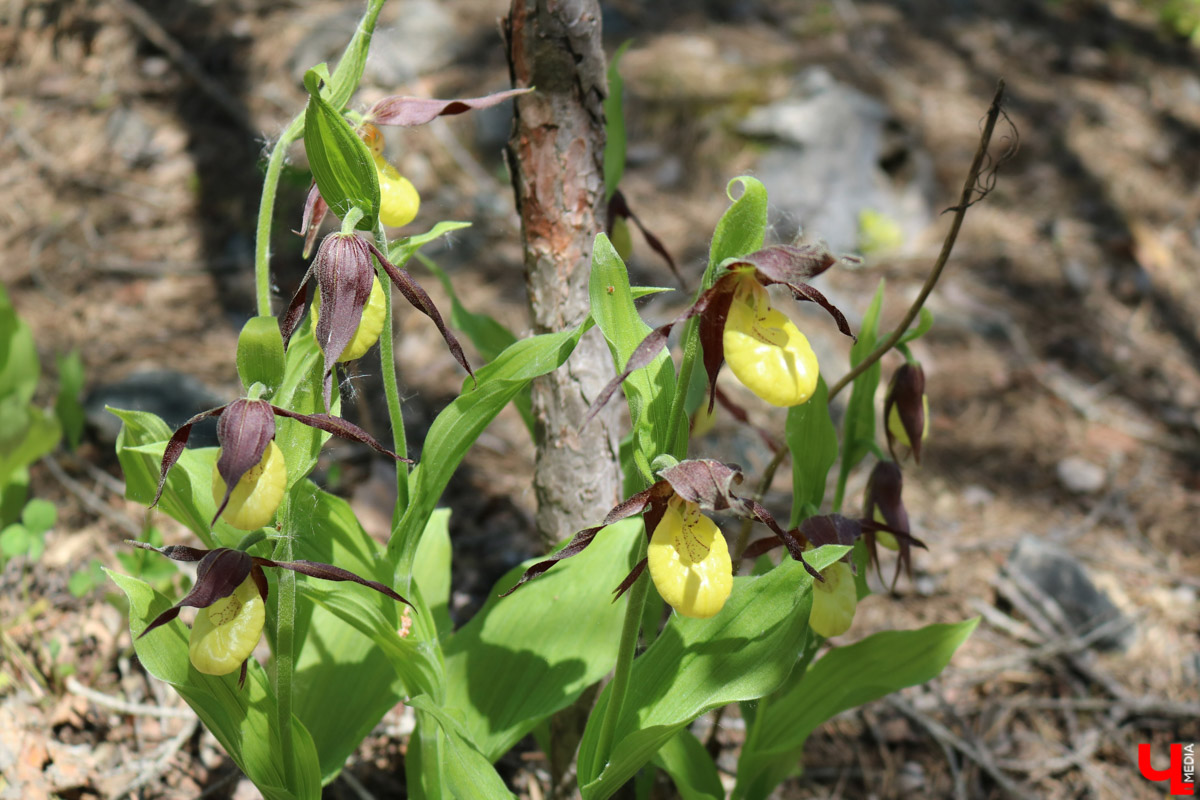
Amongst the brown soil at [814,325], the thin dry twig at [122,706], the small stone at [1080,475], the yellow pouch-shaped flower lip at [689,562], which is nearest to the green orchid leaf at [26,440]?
the brown soil at [814,325]

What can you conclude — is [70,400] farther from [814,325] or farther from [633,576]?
[814,325]

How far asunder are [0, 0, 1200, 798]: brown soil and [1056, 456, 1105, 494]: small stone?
5 centimetres

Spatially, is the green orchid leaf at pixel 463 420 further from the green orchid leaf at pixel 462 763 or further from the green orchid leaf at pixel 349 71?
the green orchid leaf at pixel 349 71

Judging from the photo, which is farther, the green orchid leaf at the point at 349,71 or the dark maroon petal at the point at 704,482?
the green orchid leaf at the point at 349,71

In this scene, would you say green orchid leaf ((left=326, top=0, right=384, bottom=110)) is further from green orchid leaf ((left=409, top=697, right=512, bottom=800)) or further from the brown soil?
the brown soil

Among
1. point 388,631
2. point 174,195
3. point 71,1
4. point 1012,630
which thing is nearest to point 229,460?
point 388,631

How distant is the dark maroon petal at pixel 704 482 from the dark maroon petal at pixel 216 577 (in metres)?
0.61

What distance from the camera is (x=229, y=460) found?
1039mm

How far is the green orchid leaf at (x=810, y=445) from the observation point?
148cm

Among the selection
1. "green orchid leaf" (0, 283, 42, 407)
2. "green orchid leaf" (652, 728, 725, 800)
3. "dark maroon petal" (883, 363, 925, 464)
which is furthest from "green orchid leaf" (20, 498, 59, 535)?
"dark maroon petal" (883, 363, 925, 464)

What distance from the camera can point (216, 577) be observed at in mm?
1131

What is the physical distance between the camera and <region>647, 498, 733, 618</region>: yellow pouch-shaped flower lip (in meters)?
1.11

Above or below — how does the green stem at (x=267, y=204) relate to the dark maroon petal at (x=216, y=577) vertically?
above

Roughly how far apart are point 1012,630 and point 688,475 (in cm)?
183
